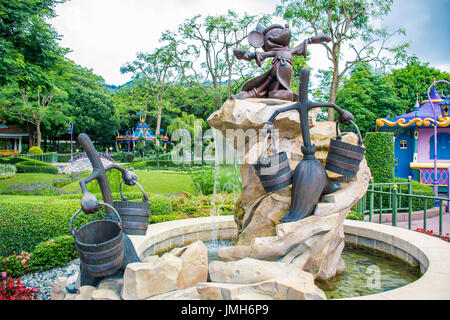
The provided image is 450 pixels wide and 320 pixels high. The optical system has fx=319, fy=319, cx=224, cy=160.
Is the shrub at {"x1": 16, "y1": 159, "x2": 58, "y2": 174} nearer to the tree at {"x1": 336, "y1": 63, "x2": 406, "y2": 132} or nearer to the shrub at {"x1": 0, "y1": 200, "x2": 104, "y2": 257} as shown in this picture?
the shrub at {"x1": 0, "y1": 200, "x2": 104, "y2": 257}

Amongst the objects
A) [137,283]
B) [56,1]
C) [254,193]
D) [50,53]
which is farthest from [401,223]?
[56,1]

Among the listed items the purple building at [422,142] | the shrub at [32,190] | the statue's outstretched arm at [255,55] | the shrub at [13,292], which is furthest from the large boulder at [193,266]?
the purple building at [422,142]

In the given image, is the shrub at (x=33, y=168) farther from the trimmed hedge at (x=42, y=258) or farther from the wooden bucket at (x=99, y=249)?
the wooden bucket at (x=99, y=249)

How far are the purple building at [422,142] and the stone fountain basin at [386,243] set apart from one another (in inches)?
429

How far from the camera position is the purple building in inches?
588

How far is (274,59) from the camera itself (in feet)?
19.0

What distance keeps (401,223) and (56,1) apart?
1547 cm

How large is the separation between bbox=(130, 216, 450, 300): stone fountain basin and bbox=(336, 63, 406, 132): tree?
20.3 meters

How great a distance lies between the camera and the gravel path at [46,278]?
183 inches

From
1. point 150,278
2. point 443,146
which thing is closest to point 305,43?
point 150,278

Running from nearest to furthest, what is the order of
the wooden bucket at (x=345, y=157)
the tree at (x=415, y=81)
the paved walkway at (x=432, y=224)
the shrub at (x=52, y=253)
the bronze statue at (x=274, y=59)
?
1. the wooden bucket at (x=345, y=157)
2. the shrub at (x=52, y=253)
3. the bronze statue at (x=274, y=59)
4. the paved walkway at (x=432, y=224)
5. the tree at (x=415, y=81)

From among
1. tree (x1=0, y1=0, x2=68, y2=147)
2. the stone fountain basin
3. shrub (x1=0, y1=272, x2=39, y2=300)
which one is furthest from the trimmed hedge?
tree (x1=0, y1=0, x2=68, y2=147)

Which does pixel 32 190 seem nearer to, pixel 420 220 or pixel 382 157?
pixel 382 157
